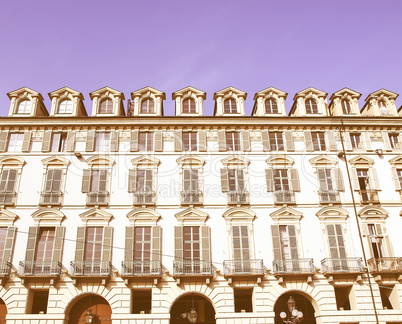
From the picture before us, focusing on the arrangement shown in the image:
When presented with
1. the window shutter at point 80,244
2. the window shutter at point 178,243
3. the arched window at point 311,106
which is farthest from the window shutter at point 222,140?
the window shutter at point 80,244

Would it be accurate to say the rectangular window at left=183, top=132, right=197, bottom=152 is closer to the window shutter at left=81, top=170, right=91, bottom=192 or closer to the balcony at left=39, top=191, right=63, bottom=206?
the window shutter at left=81, top=170, right=91, bottom=192

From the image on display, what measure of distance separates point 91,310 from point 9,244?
6.06 meters

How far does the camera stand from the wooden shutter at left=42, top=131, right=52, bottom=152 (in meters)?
25.8

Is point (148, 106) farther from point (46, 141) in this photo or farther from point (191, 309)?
point (191, 309)

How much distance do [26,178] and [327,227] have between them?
18.8 m

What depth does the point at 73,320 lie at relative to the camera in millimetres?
22188

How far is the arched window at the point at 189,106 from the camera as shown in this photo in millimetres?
27719

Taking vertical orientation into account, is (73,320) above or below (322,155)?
below

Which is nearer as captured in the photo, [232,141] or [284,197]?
[284,197]

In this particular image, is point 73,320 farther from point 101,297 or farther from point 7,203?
point 7,203

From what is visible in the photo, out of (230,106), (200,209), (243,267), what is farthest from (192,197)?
(230,106)

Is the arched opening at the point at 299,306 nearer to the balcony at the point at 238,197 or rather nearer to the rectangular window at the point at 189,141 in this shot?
the balcony at the point at 238,197

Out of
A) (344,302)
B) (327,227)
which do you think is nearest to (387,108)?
Answer: (327,227)

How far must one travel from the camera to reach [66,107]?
1080 inches
